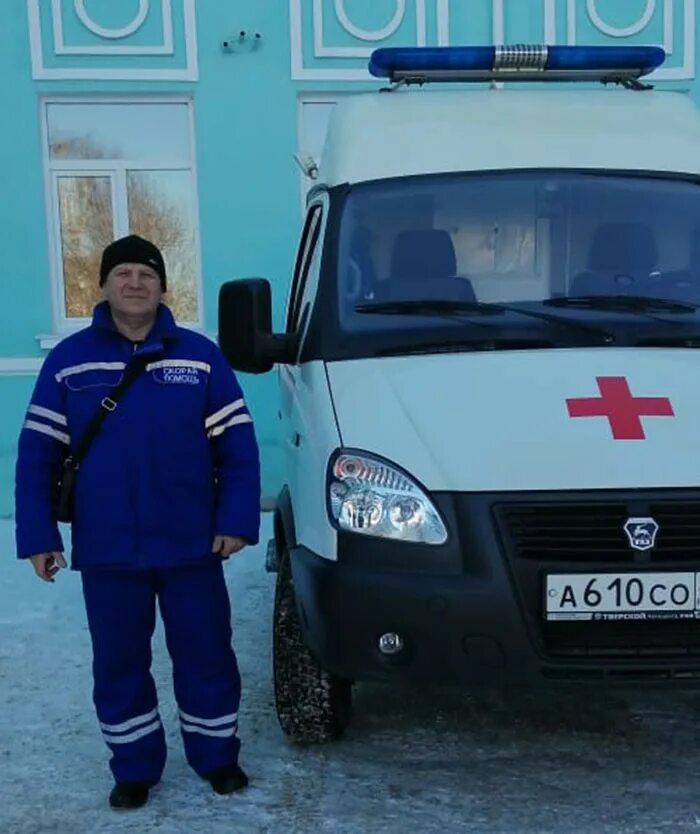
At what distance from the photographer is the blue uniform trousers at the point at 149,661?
2.93m

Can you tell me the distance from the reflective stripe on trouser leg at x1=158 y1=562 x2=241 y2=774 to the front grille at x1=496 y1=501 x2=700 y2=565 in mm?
983

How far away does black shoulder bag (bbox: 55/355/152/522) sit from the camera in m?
2.81

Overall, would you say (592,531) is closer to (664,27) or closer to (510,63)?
(510,63)

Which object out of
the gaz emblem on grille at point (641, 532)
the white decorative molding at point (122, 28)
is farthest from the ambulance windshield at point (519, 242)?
the white decorative molding at point (122, 28)

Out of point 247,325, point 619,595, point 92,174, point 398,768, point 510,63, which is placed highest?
point 510,63

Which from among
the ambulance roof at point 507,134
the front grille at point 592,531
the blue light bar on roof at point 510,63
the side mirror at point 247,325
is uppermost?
the blue light bar on roof at point 510,63

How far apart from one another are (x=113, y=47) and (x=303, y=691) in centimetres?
569

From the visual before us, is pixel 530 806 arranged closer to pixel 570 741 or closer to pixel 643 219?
pixel 570 741

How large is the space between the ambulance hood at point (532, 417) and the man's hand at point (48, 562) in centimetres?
97

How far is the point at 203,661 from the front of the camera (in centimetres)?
304

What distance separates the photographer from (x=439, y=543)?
2.63 metres

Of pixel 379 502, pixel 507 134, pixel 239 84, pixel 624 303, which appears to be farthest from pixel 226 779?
pixel 239 84

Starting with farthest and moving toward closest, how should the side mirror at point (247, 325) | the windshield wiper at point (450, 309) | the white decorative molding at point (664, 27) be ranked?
the white decorative molding at point (664, 27), the side mirror at point (247, 325), the windshield wiper at point (450, 309)

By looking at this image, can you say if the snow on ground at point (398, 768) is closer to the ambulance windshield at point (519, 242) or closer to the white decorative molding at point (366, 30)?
the ambulance windshield at point (519, 242)
